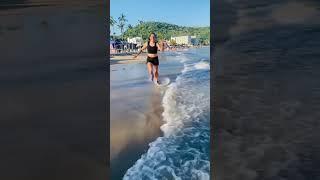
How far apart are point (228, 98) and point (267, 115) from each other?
370 mm

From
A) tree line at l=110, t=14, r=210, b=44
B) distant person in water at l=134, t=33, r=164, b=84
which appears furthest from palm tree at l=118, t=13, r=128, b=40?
distant person in water at l=134, t=33, r=164, b=84

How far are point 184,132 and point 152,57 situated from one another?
0.85m

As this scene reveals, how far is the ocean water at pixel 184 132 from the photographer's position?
3.68 metres

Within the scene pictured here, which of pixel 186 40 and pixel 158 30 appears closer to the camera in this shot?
pixel 158 30

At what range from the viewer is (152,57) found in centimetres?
398

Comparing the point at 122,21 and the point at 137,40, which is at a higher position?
the point at 122,21

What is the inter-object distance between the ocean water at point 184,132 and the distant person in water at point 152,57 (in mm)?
135

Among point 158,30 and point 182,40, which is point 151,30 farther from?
point 182,40

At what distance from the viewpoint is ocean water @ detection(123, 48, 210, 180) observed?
368cm
